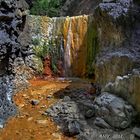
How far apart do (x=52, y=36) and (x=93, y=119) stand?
19.3 ft

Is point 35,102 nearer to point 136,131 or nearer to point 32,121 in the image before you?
point 32,121

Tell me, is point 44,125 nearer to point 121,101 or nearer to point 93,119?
point 93,119

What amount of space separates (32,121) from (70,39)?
17.6ft

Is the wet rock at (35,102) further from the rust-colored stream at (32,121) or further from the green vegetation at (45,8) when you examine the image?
the green vegetation at (45,8)

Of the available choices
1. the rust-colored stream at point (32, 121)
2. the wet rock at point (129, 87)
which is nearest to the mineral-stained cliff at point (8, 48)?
the rust-colored stream at point (32, 121)

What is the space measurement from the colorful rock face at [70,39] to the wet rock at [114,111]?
4578 millimetres

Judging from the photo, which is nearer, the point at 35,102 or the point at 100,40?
the point at 35,102

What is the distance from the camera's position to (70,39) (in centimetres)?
1217

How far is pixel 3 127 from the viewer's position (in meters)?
7.16

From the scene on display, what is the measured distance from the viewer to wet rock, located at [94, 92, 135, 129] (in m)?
6.55

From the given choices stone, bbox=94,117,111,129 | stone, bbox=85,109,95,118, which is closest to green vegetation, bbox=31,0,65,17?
stone, bbox=85,109,95,118

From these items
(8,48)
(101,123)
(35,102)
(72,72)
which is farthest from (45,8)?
(101,123)

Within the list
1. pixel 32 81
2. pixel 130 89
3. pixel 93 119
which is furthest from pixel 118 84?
pixel 32 81

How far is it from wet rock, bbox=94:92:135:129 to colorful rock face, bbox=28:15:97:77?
15.0 feet
